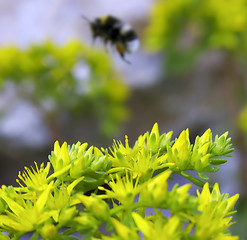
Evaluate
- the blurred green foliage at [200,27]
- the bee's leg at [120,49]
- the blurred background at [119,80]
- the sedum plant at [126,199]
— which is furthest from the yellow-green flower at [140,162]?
the blurred green foliage at [200,27]

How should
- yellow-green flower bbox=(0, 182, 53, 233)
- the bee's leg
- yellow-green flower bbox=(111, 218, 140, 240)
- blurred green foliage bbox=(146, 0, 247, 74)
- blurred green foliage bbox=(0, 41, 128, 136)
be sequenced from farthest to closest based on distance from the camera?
blurred green foliage bbox=(146, 0, 247, 74) < blurred green foliage bbox=(0, 41, 128, 136) < the bee's leg < yellow-green flower bbox=(0, 182, 53, 233) < yellow-green flower bbox=(111, 218, 140, 240)

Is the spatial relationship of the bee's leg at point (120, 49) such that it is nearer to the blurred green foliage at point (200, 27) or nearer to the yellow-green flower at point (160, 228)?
the yellow-green flower at point (160, 228)

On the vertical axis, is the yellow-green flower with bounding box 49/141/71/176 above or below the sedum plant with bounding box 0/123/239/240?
above

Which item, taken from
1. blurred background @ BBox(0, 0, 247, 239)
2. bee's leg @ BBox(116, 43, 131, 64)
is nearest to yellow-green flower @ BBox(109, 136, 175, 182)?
bee's leg @ BBox(116, 43, 131, 64)

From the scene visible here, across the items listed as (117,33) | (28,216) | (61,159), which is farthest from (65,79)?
(28,216)

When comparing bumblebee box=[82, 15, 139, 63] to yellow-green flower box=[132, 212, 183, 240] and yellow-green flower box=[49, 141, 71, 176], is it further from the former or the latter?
yellow-green flower box=[132, 212, 183, 240]
